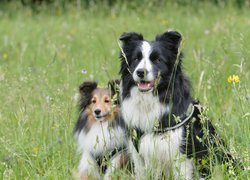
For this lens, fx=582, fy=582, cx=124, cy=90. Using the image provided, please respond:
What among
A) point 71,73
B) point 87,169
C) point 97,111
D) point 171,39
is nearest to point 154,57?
point 171,39

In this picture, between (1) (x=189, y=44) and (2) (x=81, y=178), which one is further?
(1) (x=189, y=44)

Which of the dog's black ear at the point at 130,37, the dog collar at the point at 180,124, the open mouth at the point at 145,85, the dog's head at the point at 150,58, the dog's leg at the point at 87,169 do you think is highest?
the dog's black ear at the point at 130,37

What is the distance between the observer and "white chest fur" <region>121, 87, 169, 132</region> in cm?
433

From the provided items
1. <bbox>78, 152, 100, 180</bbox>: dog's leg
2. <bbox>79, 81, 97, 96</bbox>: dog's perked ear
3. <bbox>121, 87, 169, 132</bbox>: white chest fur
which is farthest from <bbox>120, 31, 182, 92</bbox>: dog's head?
<bbox>78, 152, 100, 180</bbox>: dog's leg

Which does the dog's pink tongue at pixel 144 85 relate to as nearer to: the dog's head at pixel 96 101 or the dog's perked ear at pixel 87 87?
the dog's head at pixel 96 101

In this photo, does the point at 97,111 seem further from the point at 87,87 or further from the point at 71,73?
the point at 71,73

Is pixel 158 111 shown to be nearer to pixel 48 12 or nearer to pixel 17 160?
pixel 17 160

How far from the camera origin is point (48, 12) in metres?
13.7

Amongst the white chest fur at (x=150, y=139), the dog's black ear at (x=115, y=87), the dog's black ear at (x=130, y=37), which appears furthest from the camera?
the dog's black ear at (x=130, y=37)

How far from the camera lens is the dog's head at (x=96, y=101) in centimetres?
468

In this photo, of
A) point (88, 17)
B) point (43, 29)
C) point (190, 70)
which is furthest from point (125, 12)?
point (190, 70)

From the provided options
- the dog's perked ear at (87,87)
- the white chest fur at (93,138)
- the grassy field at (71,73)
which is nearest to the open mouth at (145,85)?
the grassy field at (71,73)

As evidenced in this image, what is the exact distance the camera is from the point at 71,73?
6051mm

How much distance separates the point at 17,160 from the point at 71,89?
60.9 inches
